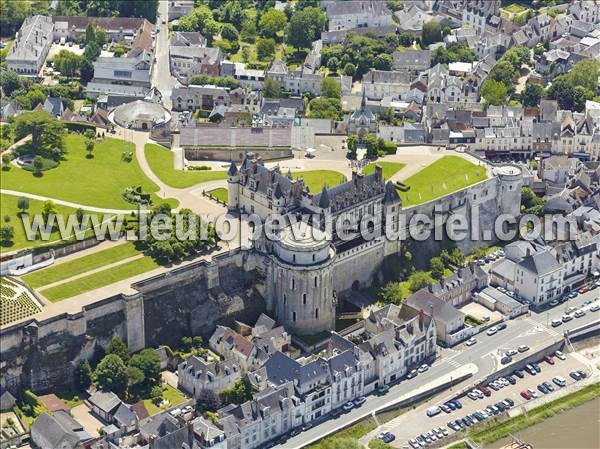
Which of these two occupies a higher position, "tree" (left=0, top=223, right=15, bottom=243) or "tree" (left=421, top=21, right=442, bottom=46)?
"tree" (left=421, top=21, right=442, bottom=46)

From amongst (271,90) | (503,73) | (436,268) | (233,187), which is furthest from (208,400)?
(503,73)

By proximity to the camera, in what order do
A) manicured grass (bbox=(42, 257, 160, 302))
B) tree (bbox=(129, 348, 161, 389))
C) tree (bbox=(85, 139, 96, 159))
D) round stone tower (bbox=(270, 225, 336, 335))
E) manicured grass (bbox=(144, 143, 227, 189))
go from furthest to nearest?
tree (bbox=(85, 139, 96, 159)), manicured grass (bbox=(144, 143, 227, 189)), round stone tower (bbox=(270, 225, 336, 335)), manicured grass (bbox=(42, 257, 160, 302)), tree (bbox=(129, 348, 161, 389))

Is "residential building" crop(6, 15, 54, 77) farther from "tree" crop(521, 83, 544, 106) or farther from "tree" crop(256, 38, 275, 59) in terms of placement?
"tree" crop(521, 83, 544, 106)

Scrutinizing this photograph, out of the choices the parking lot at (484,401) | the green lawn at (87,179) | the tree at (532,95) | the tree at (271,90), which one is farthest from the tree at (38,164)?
the tree at (532,95)

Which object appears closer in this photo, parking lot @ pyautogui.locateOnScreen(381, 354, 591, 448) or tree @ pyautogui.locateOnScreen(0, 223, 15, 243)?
parking lot @ pyautogui.locateOnScreen(381, 354, 591, 448)

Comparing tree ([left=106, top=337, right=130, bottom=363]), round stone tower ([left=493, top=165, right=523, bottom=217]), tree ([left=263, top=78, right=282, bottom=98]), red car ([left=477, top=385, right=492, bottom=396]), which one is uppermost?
tree ([left=263, top=78, right=282, bottom=98])

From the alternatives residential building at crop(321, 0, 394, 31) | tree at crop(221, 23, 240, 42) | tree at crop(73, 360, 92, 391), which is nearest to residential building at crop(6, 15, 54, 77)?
tree at crop(221, 23, 240, 42)

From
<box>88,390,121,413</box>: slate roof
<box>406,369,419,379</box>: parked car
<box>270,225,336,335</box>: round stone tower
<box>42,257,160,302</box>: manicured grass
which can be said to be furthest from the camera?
<box>270,225,336,335</box>: round stone tower

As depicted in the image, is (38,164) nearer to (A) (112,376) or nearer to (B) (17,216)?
(B) (17,216)

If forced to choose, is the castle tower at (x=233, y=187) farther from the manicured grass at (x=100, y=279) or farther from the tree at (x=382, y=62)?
the tree at (x=382, y=62)

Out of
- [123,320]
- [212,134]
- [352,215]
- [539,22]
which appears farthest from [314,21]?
[123,320]
